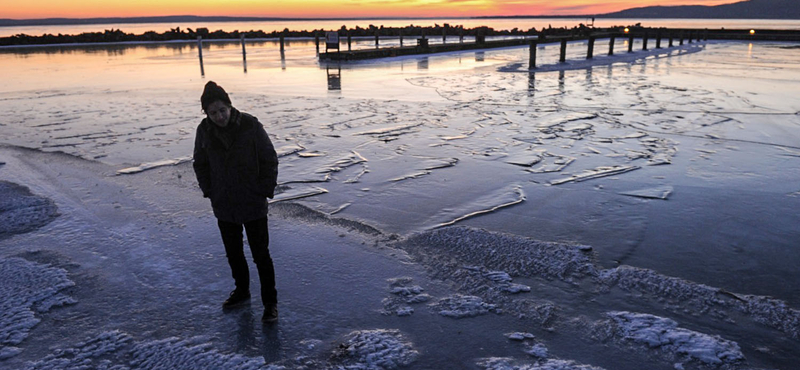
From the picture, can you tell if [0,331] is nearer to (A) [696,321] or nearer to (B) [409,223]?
(B) [409,223]

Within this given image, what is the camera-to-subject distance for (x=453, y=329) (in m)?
3.15

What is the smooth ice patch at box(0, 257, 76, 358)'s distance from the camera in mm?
3105

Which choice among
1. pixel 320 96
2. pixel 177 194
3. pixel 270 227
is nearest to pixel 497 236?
pixel 270 227

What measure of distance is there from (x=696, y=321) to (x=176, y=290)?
3.31 m

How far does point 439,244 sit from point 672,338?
1.84 m

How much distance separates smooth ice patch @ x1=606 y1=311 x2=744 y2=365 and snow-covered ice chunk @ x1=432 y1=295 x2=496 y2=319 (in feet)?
2.48

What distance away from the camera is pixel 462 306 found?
339 cm

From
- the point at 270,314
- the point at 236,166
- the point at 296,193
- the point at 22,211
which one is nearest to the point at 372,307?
the point at 270,314

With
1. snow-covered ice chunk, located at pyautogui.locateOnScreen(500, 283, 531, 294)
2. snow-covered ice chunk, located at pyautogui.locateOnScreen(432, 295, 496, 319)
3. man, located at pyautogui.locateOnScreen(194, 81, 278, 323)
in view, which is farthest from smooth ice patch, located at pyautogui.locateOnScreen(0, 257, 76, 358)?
snow-covered ice chunk, located at pyautogui.locateOnScreen(500, 283, 531, 294)

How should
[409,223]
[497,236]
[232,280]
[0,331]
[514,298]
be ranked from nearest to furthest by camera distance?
[0,331] < [514,298] < [232,280] < [497,236] < [409,223]

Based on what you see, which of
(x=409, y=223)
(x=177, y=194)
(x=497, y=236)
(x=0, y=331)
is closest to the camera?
(x=0, y=331)

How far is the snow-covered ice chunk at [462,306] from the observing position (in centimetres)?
331

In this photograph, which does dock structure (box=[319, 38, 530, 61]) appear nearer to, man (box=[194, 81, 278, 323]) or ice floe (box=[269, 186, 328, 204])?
ice floe (box=[269, 186, 328, 204])

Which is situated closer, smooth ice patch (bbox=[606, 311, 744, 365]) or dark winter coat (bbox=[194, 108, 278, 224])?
smooth ice patch (bbox=[606, 311, 744, 365])
